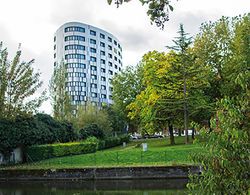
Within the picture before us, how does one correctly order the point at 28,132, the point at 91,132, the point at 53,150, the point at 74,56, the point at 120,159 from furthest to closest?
the point at 74,56, the point at 91,132, the point at 53,150, the point at 28,132, the point at 120,159

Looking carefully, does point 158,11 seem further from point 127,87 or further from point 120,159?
point 127,87

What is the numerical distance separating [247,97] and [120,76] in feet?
195

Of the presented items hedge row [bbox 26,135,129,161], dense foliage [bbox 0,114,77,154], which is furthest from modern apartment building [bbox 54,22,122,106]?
hedge row [bbox 26,135,129,161]

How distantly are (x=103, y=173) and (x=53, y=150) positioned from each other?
978 cm

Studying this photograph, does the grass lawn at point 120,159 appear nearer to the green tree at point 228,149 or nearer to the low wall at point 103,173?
the low wall at point 103,173

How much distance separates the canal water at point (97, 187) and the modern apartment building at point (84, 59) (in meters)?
86.2

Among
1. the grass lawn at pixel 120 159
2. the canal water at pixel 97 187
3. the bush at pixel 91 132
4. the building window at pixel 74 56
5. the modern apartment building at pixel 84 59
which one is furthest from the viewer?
the building window at pixel 74 56

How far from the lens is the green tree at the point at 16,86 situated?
33625 mm

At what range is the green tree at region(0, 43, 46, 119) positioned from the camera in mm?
33625

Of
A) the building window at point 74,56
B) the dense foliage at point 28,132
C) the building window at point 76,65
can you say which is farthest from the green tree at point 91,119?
the building window at point 74,56

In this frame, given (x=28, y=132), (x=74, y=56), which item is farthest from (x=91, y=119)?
(x=74, y=56)

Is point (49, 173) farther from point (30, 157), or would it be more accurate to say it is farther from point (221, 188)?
point (221, 188)

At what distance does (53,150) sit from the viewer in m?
37.1

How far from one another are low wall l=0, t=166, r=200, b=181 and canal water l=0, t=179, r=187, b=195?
101cm
